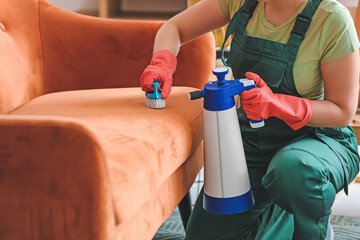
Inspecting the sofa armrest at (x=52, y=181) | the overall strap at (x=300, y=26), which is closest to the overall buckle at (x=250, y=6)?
the overall strap at (x=300, y=26)

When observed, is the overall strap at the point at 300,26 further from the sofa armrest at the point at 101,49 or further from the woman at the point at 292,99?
the sofa armrest at the point at 101,49

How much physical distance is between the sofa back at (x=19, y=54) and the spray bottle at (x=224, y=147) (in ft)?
1.66

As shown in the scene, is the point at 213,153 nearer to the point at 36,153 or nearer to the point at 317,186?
the point at 317,186

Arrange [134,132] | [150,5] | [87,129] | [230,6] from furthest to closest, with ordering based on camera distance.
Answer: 1. [150,5]
2. [230,6]
3. [134,132]
4. [87,129]

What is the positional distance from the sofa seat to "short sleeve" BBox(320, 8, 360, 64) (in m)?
0.35

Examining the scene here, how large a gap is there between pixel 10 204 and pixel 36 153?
4.2 inches

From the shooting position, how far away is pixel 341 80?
3.29 ft

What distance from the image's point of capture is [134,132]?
933 millimetres

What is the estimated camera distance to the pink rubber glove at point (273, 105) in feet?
3.19

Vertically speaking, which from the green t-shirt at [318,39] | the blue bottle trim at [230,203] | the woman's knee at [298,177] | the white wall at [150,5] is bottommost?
the blue bottle trim at [230,203]

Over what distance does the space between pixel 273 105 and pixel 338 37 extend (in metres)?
0.21

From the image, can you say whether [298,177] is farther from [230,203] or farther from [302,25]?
[302,25]

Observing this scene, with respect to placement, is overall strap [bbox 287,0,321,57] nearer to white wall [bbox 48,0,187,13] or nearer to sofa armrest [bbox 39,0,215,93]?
sofa armrest [bbox 39,0,215,93]

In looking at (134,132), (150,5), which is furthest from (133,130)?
(150,5)
